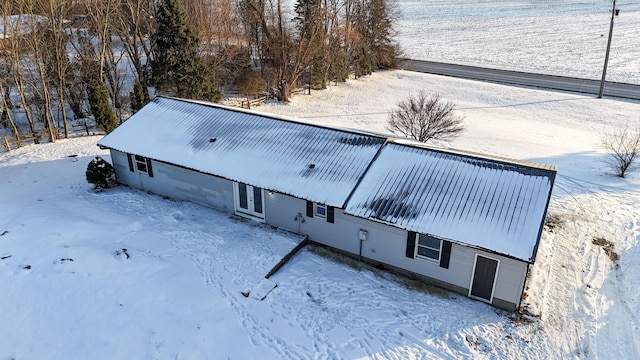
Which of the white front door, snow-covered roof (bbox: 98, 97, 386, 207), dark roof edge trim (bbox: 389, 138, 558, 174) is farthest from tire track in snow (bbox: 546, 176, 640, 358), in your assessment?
the white front door

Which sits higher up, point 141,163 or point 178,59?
point 178,59

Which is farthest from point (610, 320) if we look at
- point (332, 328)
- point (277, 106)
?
point (277, 106)

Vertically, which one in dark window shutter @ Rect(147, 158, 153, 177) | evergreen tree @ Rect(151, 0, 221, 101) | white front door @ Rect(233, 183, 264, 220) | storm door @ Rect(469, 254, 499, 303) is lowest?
storm door @ Rect(469, 254, 499, 303)

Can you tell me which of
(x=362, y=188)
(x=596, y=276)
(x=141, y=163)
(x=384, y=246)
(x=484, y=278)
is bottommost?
(x=596, y=276)

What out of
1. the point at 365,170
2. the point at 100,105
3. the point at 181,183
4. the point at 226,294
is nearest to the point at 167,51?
the point at 100,105

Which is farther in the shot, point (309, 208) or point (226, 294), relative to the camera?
point (309, 208)

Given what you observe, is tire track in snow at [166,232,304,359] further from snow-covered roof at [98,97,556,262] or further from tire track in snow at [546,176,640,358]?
tire track in snow at [546,176,640,358]

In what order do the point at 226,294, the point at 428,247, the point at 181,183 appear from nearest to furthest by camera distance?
the point at 226,294 < the point at 428,247 < the point at 181,183

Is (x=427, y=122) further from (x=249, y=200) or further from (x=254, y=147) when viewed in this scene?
(x=249, y=200)
